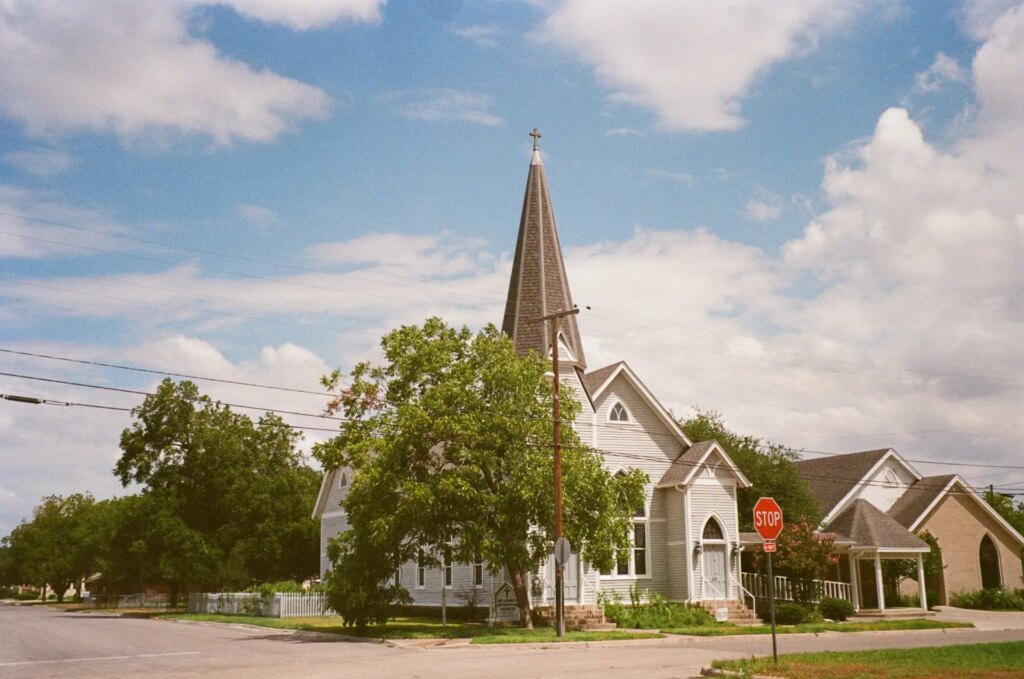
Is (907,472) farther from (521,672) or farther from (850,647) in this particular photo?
(521,672)

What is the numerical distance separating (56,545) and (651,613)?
90.6m

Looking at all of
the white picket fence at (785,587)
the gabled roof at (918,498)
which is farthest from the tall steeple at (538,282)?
the gabled roof at (918,498)

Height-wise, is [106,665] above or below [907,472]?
below

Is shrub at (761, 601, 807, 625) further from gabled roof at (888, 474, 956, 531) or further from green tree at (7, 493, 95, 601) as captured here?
green tree at (7, 493, 95, 601)

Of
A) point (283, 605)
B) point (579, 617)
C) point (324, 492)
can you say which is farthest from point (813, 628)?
point (324, 492)

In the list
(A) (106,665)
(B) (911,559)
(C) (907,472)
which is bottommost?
(A) (106,665)

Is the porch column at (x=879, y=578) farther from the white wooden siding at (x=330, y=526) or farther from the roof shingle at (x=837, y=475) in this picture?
the white wooden siding at (x=330, y=526)

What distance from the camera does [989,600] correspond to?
4312 cm

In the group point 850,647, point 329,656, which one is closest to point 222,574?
point 329,656

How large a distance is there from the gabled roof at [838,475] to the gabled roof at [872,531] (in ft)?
4.76

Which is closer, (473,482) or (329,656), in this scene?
(329,656)

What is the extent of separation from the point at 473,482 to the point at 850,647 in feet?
37.3

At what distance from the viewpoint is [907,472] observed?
46.9m

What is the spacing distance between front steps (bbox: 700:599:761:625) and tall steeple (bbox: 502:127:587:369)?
A: 32.7ft
